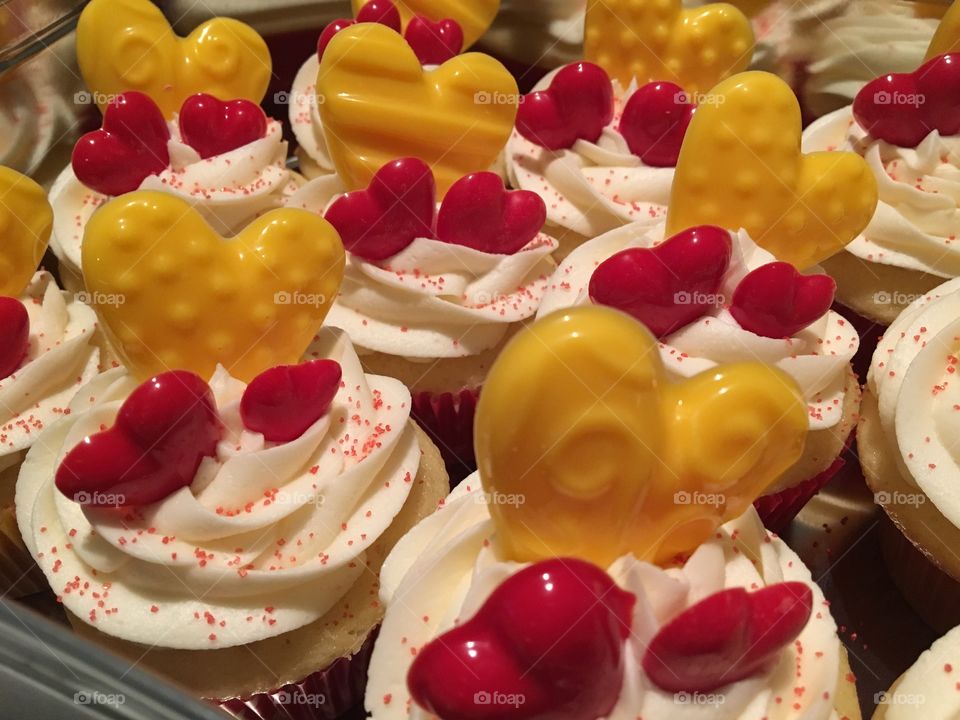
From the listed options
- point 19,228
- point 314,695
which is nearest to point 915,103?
point 314,695

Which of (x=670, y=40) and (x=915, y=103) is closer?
(x=915, y=103)

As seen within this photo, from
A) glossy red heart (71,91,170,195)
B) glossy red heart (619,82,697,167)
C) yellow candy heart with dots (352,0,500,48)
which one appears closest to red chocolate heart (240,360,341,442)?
glossy red heart (71,91,170,195)

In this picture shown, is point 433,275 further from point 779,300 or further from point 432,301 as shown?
point 779,300

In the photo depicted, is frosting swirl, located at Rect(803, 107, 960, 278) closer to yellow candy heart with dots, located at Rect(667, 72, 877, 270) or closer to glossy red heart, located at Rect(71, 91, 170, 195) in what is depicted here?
yellow candy heart with dots, located at Rect(667, 72, 877, 270)

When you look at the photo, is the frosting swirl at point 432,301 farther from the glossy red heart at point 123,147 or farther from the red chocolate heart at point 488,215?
the glossy red heart at point 123,147

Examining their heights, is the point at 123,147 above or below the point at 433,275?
above

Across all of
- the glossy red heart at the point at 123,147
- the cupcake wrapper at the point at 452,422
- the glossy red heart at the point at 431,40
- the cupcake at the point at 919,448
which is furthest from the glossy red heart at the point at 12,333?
the cupcake at the point at 919,448

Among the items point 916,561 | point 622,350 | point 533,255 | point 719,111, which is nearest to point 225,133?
point 533,255

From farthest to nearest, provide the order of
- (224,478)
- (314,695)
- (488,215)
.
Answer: (488,215) < (314,695) < (224,478)
